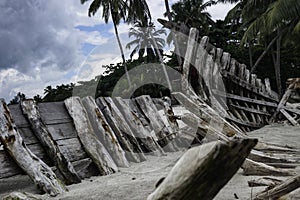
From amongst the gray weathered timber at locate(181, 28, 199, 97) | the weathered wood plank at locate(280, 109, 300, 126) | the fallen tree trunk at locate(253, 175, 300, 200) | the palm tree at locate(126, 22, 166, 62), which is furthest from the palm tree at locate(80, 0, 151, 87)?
the fallen tree trunk at locate(253, 175, 300, 200)

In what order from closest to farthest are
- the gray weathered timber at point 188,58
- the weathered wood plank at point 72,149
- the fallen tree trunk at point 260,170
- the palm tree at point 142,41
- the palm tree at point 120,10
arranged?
the fallen tree trunk at point 260,170
the weathered wood plank at point 72,149
the gray weathered timber at point 188,58
the palm tree at point 120,10
the palm tree at point 142,41

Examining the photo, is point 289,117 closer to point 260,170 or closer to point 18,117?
point 260,170

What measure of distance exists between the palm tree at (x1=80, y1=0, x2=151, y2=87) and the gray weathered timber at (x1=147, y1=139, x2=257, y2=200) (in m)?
19.6

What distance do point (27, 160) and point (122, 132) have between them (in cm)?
143

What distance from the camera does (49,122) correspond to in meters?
2.91

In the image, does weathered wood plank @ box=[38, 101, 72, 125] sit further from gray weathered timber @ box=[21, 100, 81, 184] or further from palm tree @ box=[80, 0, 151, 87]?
palm tree @ box=[80, 0, 151, 87]

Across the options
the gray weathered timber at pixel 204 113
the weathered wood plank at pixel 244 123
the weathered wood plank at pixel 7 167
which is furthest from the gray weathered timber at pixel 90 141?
the weathered wood plank at pixel 244 123

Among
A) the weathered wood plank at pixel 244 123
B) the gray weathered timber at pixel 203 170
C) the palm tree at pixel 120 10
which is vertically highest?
the palm tree at pixel 120 10

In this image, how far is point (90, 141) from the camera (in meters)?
3.02

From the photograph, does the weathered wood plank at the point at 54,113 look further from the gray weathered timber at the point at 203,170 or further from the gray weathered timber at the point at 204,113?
the gray weathered timber at the point at 203,170

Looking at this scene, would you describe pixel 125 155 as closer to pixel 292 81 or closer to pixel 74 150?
pixel 74 150

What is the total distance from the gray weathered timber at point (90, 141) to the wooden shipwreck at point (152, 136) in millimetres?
10

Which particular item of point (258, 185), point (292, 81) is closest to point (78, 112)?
point (258, 185)

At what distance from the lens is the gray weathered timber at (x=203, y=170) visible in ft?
2.71
